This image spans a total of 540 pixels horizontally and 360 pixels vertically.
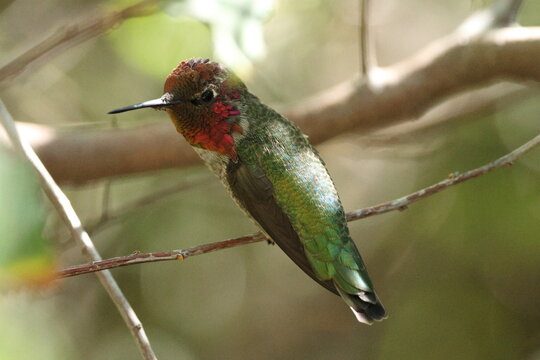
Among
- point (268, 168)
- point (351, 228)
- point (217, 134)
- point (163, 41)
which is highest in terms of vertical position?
point (163, 41)

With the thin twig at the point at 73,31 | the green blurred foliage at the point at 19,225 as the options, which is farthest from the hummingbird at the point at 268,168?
the green blurred foliage at the point at 19,225

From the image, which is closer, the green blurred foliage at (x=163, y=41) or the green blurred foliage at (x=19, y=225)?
the green blurred foliage at (x=19, y=225)

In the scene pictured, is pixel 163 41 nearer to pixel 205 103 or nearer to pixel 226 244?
pixel 205 103

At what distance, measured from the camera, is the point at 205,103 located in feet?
8.23

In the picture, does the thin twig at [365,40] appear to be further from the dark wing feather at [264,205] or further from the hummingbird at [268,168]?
the dark wing feather at [264,205]

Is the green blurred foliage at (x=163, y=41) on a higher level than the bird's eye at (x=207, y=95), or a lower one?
higher

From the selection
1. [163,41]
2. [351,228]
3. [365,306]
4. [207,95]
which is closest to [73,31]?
[207,95]

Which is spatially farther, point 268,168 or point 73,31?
point 268,168

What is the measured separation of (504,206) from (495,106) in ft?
1.91

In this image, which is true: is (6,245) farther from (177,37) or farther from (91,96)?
(91,96)

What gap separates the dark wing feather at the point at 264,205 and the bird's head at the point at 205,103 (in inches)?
3.1

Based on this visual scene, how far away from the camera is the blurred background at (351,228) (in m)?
4.22

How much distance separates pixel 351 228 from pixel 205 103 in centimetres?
262

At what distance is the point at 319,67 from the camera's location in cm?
546
